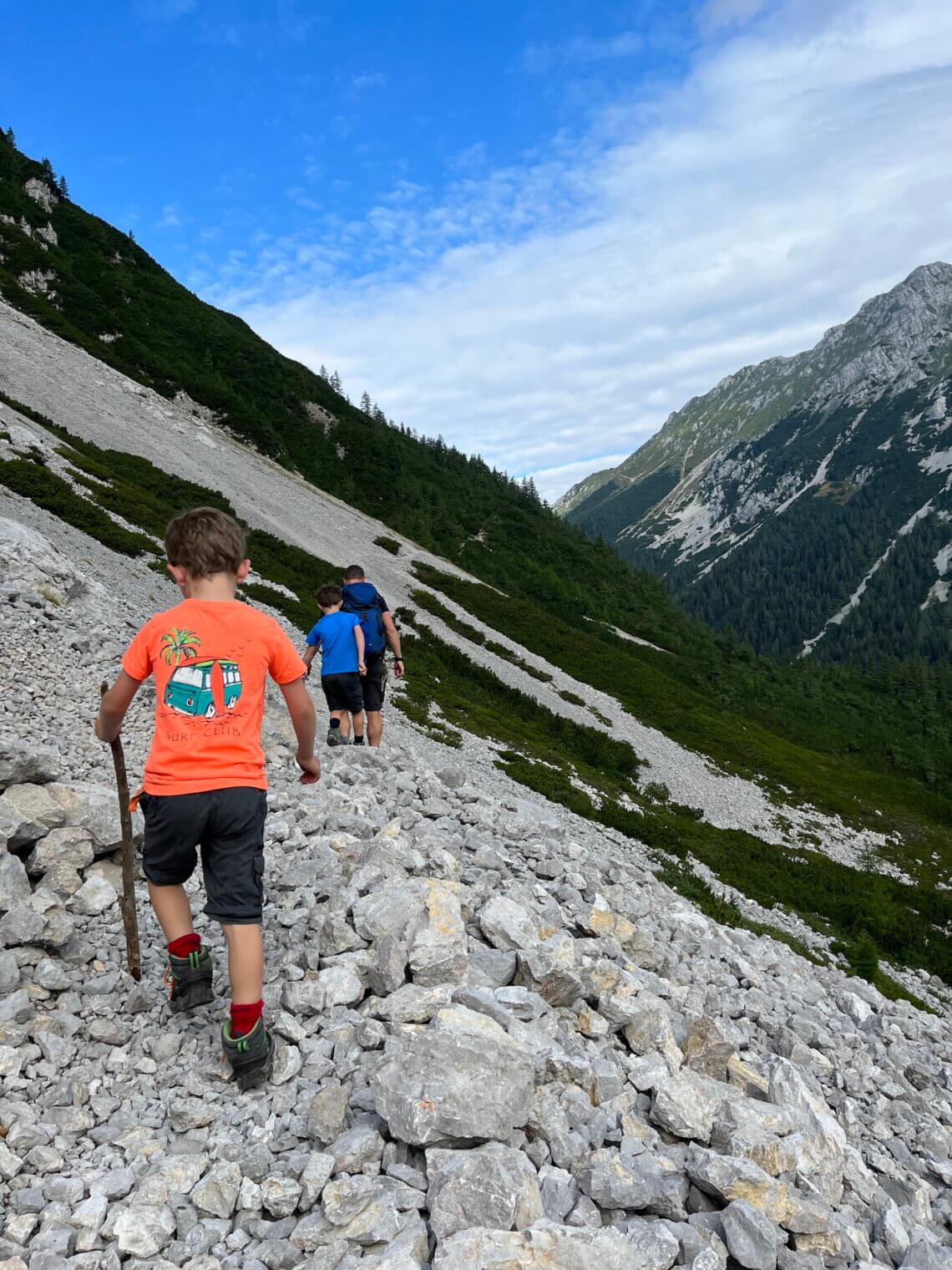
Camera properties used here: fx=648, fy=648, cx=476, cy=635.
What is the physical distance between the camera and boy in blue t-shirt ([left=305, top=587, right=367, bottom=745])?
10758mm

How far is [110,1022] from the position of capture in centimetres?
416

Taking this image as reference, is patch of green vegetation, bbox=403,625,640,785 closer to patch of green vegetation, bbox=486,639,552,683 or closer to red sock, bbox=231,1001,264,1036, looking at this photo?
patch of green vegetation, bbox=486,639,552,683

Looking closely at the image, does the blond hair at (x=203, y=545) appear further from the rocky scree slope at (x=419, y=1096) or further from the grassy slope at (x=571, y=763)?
the grassy slope at (x=571, y=763)

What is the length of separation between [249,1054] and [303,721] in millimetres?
1947

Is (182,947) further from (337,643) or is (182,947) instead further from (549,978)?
(337,643)

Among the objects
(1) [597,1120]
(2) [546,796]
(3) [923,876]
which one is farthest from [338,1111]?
(3) [923,876]

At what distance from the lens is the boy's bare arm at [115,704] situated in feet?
13.5

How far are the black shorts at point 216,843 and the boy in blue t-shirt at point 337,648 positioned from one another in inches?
261

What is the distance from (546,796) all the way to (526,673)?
1741 centimetres

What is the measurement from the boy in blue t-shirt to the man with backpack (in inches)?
7.7

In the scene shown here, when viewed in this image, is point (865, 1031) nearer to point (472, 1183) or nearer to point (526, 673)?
point (472, 1183)

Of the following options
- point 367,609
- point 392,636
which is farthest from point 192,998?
point 367,609

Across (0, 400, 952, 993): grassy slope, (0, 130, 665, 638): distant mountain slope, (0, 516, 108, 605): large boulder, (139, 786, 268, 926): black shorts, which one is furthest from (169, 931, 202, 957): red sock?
(0, 130, 665, 638): distant mountain slope

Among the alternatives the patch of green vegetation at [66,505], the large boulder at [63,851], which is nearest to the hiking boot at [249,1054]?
the large boulder at [63,851]
